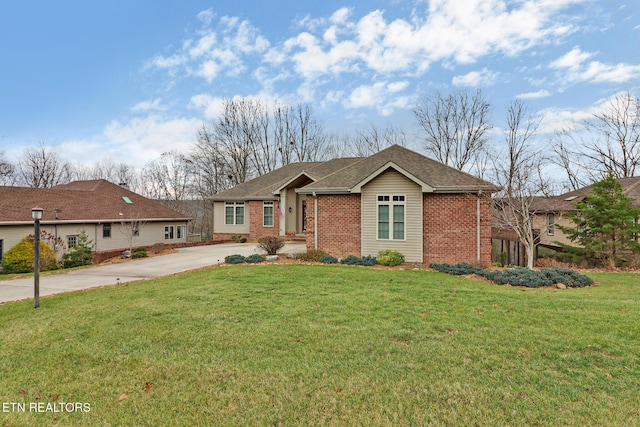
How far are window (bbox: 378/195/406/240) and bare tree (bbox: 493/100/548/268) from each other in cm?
362

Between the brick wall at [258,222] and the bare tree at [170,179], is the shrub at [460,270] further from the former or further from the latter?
the bare tree at [170,179]

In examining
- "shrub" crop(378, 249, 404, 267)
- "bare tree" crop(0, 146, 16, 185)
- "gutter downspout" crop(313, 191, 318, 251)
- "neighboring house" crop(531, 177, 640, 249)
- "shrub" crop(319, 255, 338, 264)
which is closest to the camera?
"shrub" crop(378, 249, 404, 267)

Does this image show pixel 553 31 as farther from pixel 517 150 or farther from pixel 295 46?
pixel 295 46

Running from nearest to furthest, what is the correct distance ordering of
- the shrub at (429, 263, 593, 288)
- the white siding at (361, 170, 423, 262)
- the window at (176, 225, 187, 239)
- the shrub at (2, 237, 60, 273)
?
the shrub at (429, 263, 593, 288) → the white siding at (361, 170, 423, 262) → the shrub at (2, 237, 60, 273) → the window at (176, 225, 187, 239)

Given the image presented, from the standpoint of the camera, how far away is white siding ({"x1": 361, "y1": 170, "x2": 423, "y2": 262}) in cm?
1274

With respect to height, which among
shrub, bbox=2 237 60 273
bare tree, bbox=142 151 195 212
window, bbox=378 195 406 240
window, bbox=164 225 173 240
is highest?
bare tree, bbox=142 151 195 212

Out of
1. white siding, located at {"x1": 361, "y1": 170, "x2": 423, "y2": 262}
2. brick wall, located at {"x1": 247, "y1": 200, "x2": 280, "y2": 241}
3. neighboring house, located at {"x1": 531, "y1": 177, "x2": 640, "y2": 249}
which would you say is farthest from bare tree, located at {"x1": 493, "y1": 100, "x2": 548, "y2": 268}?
brick wall, located at {"x1": 247, "y1": 200, "x2": 280, "y2": 241}

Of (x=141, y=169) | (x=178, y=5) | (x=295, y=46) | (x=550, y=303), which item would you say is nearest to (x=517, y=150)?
(x=550, y=303)

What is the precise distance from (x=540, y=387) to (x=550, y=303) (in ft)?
12.5

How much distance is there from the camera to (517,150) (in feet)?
48.4

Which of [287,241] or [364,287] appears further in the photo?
[287,241]

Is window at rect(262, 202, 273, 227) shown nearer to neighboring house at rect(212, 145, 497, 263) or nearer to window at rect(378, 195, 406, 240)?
neighboring house at rect(212, 145, 497, 263)

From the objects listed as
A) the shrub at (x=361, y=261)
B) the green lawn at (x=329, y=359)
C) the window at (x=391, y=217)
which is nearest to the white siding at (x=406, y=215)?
the window at (x=391, y=217)

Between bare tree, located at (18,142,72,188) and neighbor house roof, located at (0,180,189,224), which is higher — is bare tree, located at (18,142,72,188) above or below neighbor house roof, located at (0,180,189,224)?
above
